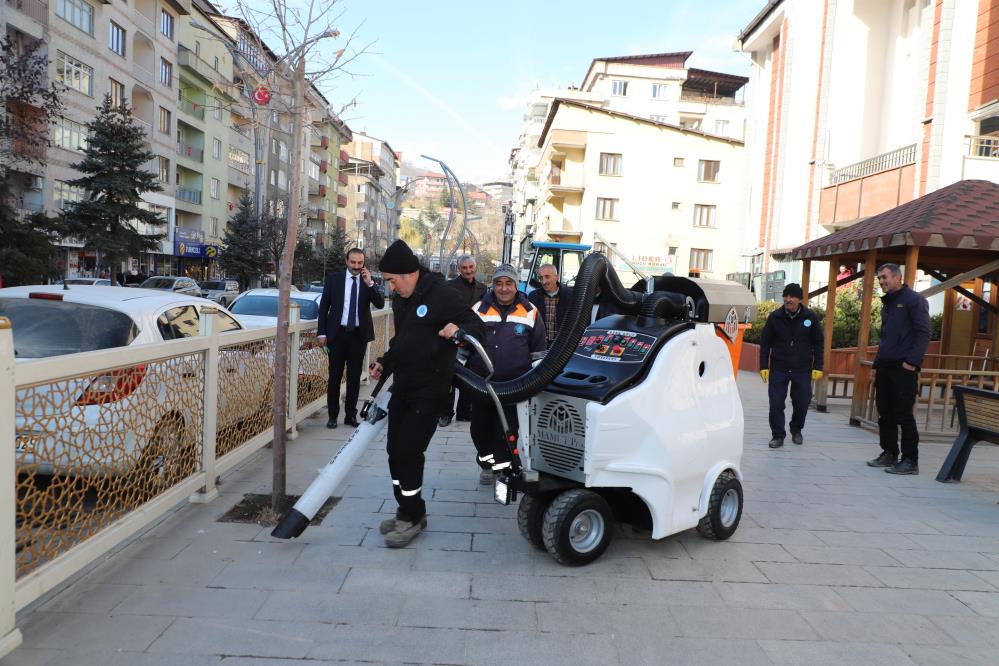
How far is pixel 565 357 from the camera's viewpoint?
13.4 ft

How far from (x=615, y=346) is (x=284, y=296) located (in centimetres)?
230

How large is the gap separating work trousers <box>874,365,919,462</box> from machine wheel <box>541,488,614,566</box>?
4202mm

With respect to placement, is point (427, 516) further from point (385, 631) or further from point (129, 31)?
point (129, 31)

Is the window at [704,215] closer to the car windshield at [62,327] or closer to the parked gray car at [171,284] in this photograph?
the parked gray car at [171,284]

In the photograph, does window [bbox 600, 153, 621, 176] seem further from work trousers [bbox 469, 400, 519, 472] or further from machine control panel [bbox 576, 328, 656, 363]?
machine control panel [bbox 576, 328, 656, 363]

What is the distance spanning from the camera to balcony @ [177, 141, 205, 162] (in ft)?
146

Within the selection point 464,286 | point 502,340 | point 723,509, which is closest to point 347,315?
point 464,286

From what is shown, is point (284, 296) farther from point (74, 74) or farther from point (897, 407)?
point (74, 74)

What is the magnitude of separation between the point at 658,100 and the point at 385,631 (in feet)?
195

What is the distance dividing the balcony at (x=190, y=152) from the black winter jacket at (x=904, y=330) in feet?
149

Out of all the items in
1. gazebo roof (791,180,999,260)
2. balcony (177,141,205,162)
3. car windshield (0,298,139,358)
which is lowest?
car windshield (0,298,139,358)

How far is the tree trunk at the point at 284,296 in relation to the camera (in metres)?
4.77

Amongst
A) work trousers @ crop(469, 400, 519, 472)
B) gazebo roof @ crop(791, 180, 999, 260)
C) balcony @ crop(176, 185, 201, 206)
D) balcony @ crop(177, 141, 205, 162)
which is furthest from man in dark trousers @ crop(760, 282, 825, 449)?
balcony @ crop(177, 141, 205, 162)

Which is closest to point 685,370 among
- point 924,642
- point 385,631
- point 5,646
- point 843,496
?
point 924,642
